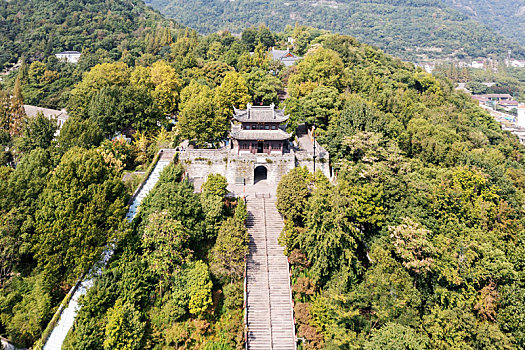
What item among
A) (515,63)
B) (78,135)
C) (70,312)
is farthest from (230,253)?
(515,63)

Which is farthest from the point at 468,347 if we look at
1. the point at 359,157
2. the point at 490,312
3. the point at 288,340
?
the point at 359,157

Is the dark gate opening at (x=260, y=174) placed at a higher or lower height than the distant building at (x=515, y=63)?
higher

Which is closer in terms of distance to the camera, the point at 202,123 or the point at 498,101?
the point at 202,123

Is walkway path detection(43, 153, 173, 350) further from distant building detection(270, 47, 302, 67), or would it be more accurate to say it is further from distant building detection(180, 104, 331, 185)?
distant building detection(270, 47, 302, 67)

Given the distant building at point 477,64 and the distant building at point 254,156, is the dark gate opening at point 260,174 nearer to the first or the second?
the distant building at point 254,156

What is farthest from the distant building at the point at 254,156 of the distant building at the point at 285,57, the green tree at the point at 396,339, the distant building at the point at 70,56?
the distant building at the point at 70,56

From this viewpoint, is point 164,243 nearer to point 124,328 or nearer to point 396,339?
point 124,328

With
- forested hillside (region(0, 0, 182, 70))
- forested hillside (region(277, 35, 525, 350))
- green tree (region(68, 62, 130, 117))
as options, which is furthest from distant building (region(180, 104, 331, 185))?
forested hillside (region(0, 0, 182, 70))
